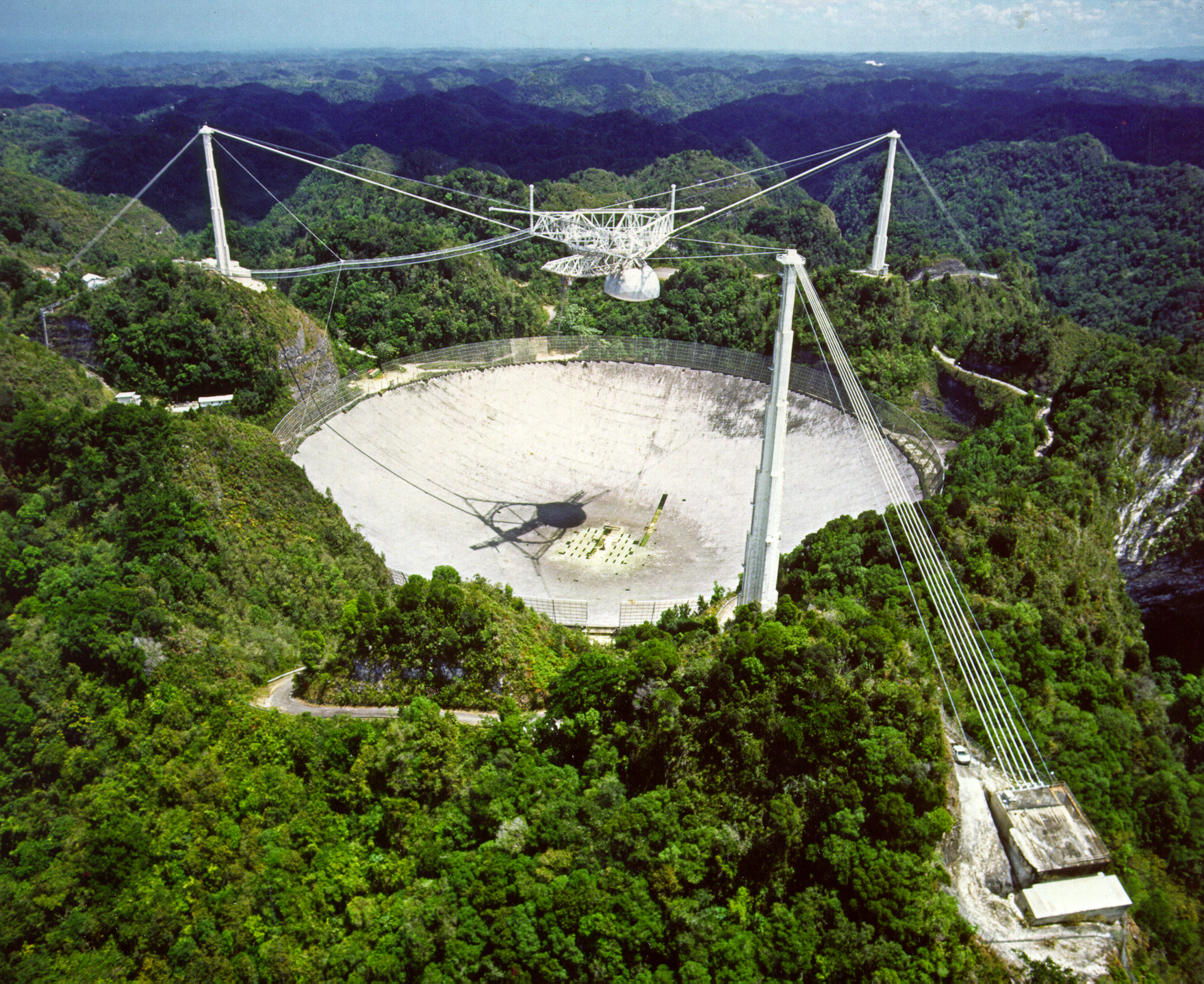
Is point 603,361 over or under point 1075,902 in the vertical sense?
over

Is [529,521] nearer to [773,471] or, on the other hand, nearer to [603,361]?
[603,361]

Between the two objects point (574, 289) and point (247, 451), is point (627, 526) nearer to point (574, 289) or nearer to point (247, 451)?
point (247, 451)

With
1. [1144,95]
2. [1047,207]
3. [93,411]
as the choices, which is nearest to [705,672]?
[93,411]

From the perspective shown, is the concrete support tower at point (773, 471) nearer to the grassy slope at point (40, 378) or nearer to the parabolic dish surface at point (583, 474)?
the parabolic dish surface at point (583, 474)

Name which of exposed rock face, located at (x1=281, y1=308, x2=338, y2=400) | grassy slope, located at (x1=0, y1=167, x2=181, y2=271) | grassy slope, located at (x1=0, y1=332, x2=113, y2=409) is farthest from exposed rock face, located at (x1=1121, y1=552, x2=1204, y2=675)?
grassy slope, located at (x1=0, y1=167, x2=181, y2=271)

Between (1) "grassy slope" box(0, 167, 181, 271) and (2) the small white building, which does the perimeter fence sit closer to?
(2) the small white building

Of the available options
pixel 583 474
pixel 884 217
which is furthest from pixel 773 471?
pixel 884 217

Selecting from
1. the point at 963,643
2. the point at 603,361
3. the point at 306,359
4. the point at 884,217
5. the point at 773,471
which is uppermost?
the point at 884,217
